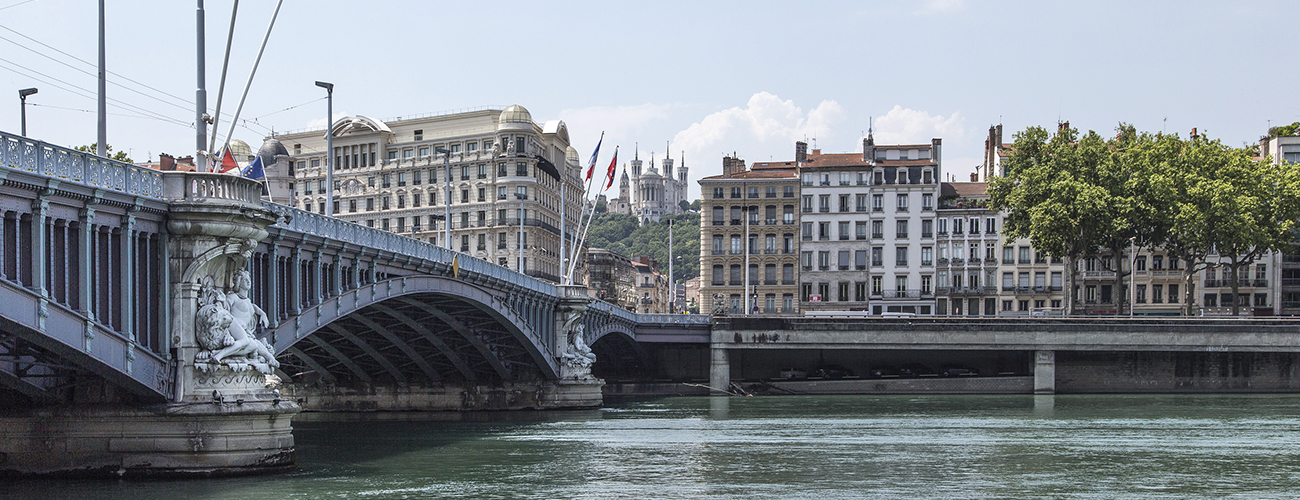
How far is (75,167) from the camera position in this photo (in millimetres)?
30469

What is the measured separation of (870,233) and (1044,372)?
25421 mm

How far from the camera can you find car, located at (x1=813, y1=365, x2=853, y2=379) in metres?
98.2

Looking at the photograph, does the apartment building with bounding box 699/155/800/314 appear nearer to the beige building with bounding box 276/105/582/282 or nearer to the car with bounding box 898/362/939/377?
the beige building with bounding box 276/105/582/282

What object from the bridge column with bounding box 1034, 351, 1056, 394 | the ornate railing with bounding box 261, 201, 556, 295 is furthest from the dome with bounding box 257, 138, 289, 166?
the bridge column with bounding box 1034, 351, 1056, 394

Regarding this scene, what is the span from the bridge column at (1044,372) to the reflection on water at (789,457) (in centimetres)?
1788

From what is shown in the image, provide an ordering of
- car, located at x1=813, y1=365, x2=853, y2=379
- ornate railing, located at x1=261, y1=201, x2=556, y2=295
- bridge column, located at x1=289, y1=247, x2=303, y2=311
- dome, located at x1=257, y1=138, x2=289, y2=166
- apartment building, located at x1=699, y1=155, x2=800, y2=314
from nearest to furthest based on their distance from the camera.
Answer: ornate railing, located at x1=261, y1=201, x2=556, y2=295
bridge column, located at x1=289, y1=247, x2=303, y2=311
car, located at x1=813, y1=365, x2=853, y2=379
dome, located at x1=257, y1=138, x2=289, y2=166
apartment building, located at x1=699, y1=155, x2=800, y2=314

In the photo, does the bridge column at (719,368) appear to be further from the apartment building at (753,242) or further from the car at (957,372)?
the apartment building at (753,242)

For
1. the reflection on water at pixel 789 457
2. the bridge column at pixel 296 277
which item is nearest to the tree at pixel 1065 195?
the reflection on water at pixel 789 457

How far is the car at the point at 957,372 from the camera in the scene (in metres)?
96.3

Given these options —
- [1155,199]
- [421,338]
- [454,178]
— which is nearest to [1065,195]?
[1155,199]

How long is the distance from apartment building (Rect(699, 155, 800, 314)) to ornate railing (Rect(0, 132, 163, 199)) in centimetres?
8469

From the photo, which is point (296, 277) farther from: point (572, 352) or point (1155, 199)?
point (1155, 199)

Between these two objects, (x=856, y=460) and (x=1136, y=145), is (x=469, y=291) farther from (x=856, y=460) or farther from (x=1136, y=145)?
(x=1136, y=145)

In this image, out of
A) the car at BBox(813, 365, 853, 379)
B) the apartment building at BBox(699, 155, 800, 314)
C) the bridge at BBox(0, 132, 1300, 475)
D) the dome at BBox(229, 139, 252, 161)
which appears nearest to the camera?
the bridge at BBox(0, 132, 1300, 475)
